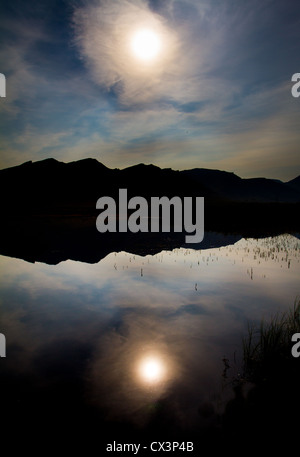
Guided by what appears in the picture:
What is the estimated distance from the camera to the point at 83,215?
6250cm

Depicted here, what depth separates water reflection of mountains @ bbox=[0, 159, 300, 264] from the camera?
22500 mm

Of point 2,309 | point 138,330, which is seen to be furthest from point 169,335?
→ point 2,309

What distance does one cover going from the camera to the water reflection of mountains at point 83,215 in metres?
22.5

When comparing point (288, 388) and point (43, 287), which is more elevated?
point (43, 287)

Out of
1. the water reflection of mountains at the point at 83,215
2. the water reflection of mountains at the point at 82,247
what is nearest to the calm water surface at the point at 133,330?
the water reflection of mountains at the point at 82,247

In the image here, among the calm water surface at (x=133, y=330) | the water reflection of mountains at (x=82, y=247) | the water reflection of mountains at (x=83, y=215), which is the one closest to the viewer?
the calm water surface at (x=133, y=330)

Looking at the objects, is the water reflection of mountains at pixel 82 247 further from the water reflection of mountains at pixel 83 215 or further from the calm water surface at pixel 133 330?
the calm water surface at pixel 133 330

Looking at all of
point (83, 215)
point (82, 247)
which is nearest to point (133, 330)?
point (82, 247)

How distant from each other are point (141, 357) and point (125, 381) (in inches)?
42.1

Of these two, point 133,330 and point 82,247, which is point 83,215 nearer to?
point 82,247

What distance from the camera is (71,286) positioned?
12.6 meters

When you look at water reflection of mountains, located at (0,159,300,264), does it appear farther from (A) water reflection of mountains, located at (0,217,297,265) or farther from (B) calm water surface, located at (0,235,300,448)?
(B) calm water surface, located at (0,235,300,448)
